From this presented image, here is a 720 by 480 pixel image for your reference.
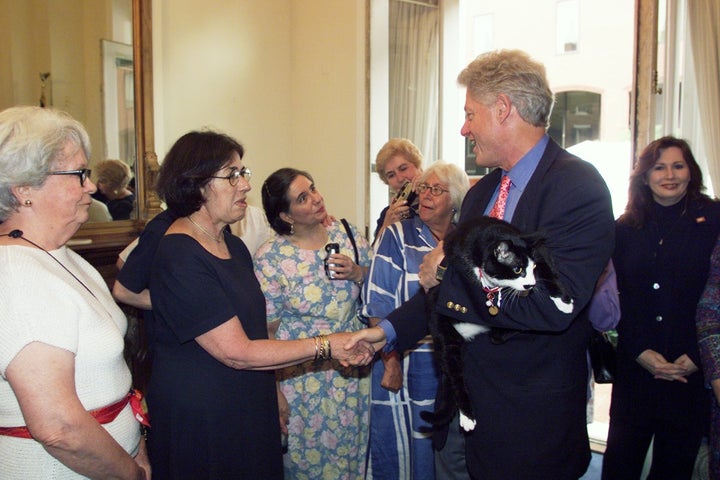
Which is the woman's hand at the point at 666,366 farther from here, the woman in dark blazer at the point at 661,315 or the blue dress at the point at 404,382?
the blue dress at the point at 404,382

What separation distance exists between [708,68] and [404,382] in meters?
2.26

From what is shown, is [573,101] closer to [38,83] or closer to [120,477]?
[38,83]

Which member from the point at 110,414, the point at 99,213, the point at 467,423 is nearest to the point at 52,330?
the point at 110,414

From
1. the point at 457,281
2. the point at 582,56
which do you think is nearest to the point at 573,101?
the point at 582,56

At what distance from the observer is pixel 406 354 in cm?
251

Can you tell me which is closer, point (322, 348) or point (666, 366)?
point (322, 348)

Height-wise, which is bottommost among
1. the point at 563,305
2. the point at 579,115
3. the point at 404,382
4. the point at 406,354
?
the point at 404,382

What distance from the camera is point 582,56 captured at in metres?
13.3

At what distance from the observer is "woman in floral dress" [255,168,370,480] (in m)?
2.45

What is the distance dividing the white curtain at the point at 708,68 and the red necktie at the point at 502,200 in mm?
2019

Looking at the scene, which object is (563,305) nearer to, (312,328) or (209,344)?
(209,344)

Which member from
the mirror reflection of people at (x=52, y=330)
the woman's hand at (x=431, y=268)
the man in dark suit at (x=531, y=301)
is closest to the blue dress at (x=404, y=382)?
the woman's hand at (x=431, y=268)

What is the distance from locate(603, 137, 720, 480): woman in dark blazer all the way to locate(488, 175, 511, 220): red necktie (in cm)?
122

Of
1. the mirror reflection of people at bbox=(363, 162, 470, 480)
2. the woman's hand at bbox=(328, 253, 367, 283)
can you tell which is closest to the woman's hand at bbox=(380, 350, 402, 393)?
the mirror reflection of people at bbox=(363, 162, 470, 480)
